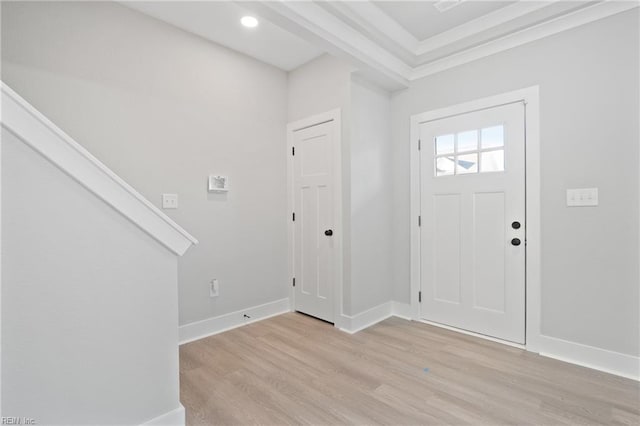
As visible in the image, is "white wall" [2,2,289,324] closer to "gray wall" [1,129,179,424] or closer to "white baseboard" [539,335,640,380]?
"gray wall" [1,129,179,424]

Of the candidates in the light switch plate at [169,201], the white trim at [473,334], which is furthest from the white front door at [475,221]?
the light switch plate at [169,201]

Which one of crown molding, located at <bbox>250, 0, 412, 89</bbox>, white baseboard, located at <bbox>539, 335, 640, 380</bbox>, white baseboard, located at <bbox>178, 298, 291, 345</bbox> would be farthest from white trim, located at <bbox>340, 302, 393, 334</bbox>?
crown molding, located at <bbox>250, 0, 412, 89</bbox>

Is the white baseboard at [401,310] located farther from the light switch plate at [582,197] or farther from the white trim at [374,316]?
the light switch plate at [582,197]

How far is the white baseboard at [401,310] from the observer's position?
328 cm

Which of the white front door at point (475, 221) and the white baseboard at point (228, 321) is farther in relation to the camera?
the white baseboard at point (228, 321)

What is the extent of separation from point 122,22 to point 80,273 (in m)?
2.16

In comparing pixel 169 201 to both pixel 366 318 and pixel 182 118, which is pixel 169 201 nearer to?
pixel 182 118

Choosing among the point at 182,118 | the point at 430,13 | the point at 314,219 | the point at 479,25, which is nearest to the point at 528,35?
A: the point at 479,25

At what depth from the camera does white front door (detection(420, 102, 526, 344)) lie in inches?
102

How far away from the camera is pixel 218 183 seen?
9.77 feet

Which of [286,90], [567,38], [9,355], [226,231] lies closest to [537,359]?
[567,38]

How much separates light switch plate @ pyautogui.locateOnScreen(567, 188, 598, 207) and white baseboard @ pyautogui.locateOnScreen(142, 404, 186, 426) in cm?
293

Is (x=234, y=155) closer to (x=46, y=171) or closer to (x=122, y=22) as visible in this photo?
Result: (x=122, y=22)

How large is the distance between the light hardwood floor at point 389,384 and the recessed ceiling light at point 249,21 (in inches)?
110
